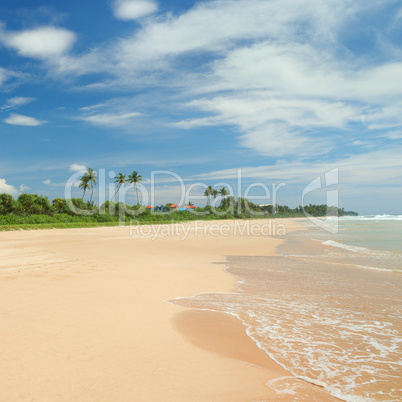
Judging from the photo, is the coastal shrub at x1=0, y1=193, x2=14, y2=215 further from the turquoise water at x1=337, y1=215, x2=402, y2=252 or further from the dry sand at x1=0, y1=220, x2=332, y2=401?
the dry sand at x1=0, y1=220, x2=332, y2=401

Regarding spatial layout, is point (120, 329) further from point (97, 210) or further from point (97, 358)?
point (97, 210)

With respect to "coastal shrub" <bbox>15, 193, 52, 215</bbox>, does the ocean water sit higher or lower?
lower

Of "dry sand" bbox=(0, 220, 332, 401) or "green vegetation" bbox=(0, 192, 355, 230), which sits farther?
"green vegetation" bbox=(0, 192, 355, 230)

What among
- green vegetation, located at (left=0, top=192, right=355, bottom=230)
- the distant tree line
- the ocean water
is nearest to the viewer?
the ocean water

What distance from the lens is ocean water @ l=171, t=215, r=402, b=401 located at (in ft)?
10.4

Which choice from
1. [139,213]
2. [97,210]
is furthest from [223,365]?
[139,213]

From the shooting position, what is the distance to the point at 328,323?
4.84 meters

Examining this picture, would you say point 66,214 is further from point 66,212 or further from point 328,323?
point 328,323

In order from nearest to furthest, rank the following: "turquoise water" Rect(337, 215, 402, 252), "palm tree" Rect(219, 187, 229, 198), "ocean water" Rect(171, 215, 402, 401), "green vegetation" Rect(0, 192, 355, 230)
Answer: "ocean water" Rect(171, 215, 402, 401) → "turquoise water" Rect(337, 215, 402, 252) → "green vegetation" Rect(0, 192, 355, 230) → "palm tree" Rect(219, 187, 229, 198)

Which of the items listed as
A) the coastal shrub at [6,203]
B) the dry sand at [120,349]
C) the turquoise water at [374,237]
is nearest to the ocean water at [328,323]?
the dry sand at [120,349]

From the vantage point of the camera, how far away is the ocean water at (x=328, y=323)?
3.18 meters

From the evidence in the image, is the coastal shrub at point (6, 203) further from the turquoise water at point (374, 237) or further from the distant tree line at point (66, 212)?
the turquoise water at point (374, 237)

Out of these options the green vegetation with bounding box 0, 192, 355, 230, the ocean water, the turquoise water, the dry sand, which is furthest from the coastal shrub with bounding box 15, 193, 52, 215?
the ocean water

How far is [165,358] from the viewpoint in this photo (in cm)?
347
